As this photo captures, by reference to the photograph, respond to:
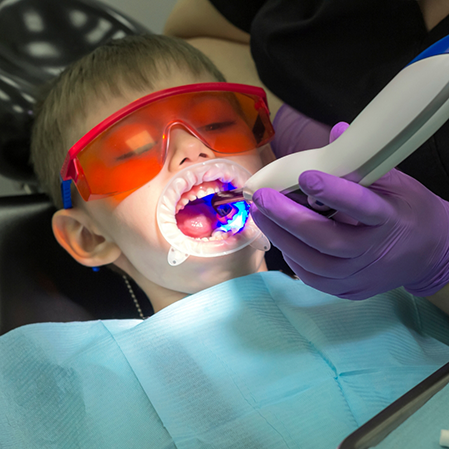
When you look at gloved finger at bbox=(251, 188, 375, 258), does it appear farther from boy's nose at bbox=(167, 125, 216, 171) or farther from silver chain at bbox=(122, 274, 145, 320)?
silver chain at bbox=(122, 274, 145, 320)

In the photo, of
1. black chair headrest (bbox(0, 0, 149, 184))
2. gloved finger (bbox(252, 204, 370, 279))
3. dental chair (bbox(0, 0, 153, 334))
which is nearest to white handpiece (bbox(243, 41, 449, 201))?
gloved finger (bbox(252, 204, 370, 279))

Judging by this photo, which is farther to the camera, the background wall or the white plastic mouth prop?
the background wall

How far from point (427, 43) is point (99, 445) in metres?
1.14

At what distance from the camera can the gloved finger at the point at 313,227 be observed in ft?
2.39

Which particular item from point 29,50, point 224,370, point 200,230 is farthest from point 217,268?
point 29,50

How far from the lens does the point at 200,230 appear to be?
1.11 metres

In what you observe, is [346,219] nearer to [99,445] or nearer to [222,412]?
[222,412]

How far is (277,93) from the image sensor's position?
1.40m

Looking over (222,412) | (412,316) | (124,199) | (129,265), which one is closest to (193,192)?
(124,199)

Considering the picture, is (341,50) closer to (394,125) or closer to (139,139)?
(139,139)

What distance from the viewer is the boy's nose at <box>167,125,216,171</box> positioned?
1.03 meters

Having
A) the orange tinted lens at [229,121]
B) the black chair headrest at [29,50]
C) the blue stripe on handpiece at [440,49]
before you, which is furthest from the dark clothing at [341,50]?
the black chair headrest at [29,50]

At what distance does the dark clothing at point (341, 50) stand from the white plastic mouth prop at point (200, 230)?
0.34 metres

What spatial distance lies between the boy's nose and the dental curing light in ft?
1.26
